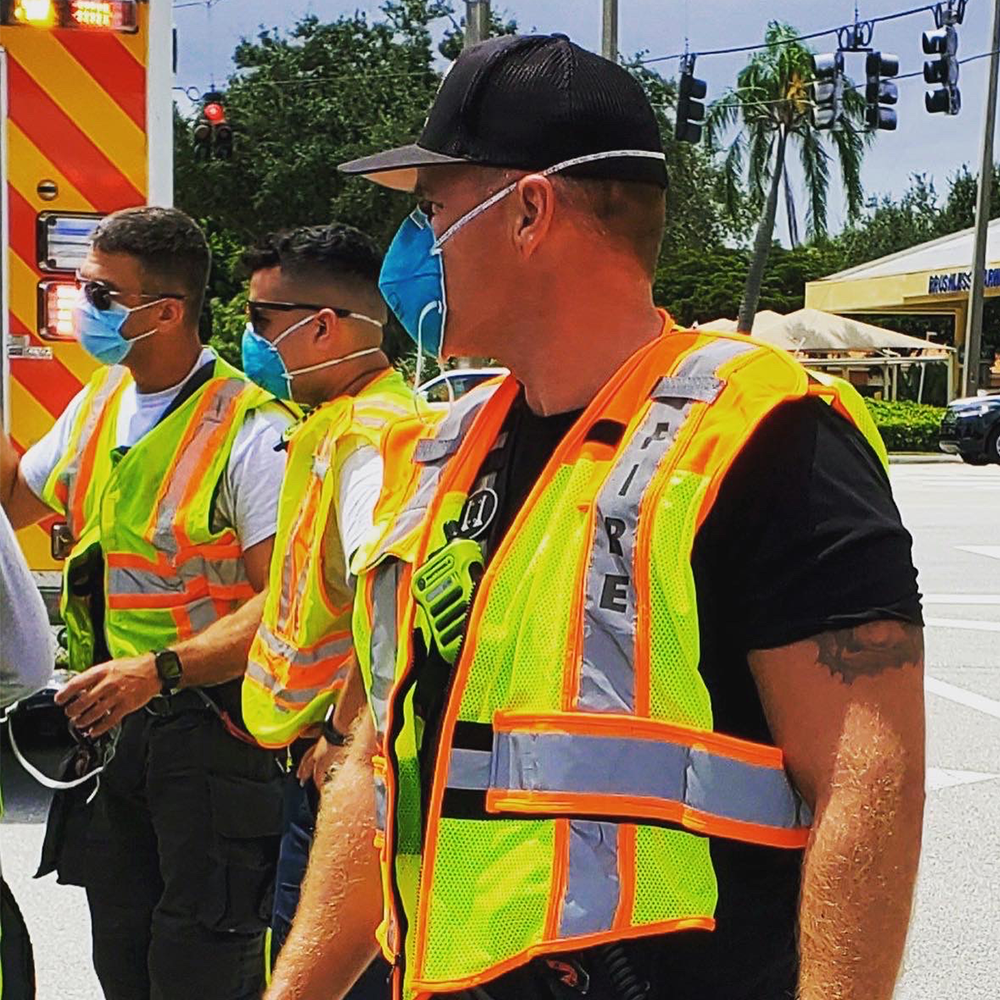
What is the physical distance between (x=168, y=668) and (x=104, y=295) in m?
1.00

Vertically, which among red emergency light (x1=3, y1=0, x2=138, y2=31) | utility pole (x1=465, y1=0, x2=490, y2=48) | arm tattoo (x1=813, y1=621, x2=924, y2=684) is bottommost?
arm tattoo (x1=813, y1=621, x2=924, y2=684)

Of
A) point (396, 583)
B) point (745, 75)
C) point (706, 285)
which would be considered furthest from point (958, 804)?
point (706, 285)

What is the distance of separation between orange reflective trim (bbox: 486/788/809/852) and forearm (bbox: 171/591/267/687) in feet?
6.41

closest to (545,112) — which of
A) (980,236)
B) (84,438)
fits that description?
(84,438)

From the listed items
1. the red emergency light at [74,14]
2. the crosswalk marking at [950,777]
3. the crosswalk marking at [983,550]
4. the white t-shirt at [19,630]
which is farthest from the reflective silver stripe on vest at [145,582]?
the crosswalk marking at [983,550]

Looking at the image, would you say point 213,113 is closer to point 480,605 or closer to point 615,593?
point 480,605

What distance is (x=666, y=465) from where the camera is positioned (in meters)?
1.62

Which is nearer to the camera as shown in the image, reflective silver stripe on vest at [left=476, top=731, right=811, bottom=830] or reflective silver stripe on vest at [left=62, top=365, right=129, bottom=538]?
reflective silver stripe on vest at [left=476, top=731, right=811, bottom=830]

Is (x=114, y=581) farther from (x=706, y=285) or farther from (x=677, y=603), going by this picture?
(x=706, y=285)

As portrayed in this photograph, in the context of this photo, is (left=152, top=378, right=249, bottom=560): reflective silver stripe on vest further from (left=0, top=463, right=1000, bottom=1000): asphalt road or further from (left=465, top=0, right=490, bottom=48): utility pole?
(left=465, top=0, right=490, bottom=48): utility pole

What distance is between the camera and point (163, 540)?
3592 millimetres

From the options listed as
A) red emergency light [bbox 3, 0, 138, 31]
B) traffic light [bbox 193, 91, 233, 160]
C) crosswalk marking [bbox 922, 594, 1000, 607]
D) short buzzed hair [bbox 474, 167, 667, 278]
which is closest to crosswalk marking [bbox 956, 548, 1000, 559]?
crosswalk marking [bbox 922, 594, 1000, 607]

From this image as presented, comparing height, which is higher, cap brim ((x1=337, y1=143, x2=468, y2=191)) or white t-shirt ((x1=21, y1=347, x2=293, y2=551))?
cap brim ((x1=337, y1=143, x2=468, y2=191))

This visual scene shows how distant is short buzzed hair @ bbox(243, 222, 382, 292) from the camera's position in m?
3.73
